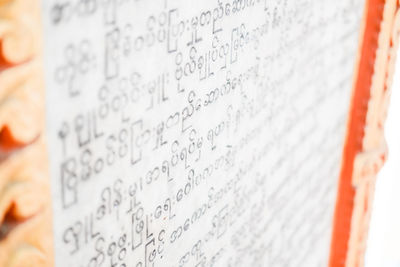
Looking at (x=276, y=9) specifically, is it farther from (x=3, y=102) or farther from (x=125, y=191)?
(x=3, y=102)

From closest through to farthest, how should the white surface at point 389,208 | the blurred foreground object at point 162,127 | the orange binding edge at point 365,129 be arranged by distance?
the blurred foreground object at point 162,127, the orange binding edge at point 365,129, the white surface at point 389,208

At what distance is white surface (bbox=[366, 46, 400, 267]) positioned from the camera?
62.8 inches

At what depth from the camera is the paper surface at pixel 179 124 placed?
39 centimetres

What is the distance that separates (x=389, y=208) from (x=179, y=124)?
1323mm

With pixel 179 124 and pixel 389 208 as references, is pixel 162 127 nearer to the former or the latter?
pixel 179 124

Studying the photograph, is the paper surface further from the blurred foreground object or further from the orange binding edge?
the orange binding edge

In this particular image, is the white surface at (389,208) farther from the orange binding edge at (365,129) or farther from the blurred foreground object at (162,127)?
the blurred foreground object at (162,127)

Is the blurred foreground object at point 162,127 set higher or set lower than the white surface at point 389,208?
higher

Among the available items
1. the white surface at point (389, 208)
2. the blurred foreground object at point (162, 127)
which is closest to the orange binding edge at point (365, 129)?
the blurred foreground object at point (162, 127)

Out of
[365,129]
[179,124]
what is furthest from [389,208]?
[179,124]

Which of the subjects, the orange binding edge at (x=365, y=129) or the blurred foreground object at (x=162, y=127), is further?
the orange binding edge at (x=365, y=129)

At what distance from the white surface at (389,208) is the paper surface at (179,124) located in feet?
2.34

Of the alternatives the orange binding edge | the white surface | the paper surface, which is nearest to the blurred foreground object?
the paper surface

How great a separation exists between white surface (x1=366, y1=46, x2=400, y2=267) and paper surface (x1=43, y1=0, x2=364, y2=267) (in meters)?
0.71
